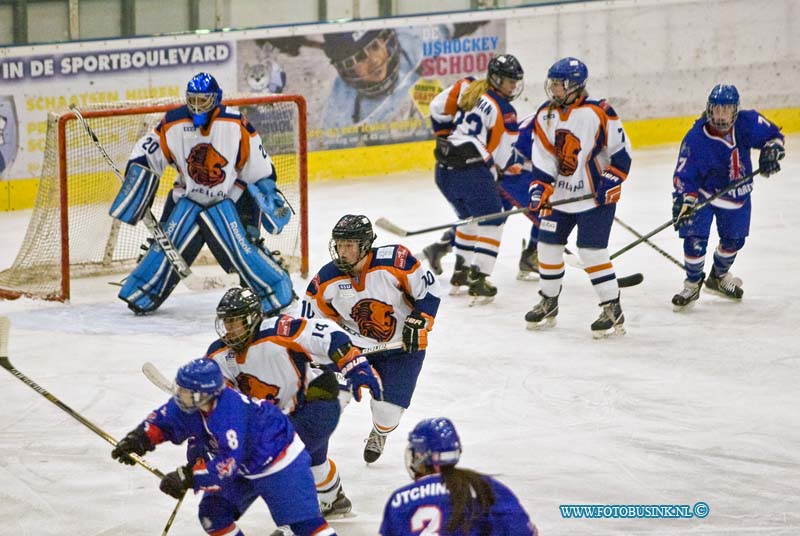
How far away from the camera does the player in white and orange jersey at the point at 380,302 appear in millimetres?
4262

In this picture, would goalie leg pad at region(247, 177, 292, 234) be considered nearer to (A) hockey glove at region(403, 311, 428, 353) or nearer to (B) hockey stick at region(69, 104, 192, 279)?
(B) hockey stick at region(69, 104, 192, 279)

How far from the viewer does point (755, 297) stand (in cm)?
675

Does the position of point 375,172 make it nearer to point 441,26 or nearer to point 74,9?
point 441,26

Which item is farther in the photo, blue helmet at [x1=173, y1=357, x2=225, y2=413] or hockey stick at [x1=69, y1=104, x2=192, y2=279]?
hockey stick at [x1=69, y1=104, x2=192, y2=279]

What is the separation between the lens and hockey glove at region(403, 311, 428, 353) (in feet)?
14.0

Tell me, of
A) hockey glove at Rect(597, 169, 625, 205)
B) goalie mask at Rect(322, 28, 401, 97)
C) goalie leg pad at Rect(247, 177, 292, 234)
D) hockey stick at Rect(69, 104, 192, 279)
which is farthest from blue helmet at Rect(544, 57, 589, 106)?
goalie mask at Rect(322, 28, 401, 97)

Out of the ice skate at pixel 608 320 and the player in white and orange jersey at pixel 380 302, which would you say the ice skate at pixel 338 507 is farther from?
the ice skate at pixel 608 320

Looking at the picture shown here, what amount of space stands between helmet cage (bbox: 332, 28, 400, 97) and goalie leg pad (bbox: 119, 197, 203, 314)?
356 cm

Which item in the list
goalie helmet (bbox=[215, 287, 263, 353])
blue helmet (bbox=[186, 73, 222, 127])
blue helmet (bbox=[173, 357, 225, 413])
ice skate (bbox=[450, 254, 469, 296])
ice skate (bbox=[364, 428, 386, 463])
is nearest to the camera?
blue helmet (bbox=[173, 357, 225, 413])

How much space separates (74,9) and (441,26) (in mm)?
2738

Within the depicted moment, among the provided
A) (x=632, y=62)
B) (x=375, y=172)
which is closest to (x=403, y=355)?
(x=375, y=172)

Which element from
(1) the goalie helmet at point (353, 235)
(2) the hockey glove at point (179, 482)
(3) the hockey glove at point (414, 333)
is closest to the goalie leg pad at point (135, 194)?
(1) the goalie helmet at point (353, 235)

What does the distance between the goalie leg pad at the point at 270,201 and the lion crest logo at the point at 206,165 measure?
0.17m

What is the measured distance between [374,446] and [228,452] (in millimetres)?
1266
